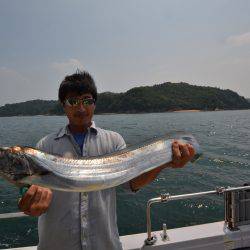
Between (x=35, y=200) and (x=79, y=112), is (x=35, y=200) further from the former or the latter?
(x=79, y=112)

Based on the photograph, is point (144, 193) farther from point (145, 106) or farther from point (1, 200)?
point (145, 106)

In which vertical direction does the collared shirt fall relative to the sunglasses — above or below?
below

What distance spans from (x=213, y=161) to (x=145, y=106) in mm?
138718

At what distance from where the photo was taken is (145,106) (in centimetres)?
16375

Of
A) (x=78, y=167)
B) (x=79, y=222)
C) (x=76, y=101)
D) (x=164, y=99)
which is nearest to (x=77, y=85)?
(x=76, y=101)

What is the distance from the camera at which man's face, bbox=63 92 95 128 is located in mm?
3574

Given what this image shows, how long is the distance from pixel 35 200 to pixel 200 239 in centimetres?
317

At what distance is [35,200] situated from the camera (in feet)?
9.80

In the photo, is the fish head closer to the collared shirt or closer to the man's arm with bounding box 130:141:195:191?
the collared shirt

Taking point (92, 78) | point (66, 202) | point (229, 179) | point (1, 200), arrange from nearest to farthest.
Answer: point (66, 202) → point (92, 78) → point (1, 200) → point (229, 179)

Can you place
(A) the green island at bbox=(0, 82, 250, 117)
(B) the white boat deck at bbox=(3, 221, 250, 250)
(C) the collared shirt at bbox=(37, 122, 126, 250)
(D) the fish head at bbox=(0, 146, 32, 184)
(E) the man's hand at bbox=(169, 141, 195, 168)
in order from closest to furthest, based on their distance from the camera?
(D) the fish head at bbox=(0, 146, 32, 184)
(C) the collared shirt at bbox=(37, 122, 126, 250)
(E) the man's hand at bbox=(169, 141, 195, 168)
(B) the white boat deck at bbox=(3, 221, 250, 250)
(A) the green island at bbox=(0, 82, 250, 117)

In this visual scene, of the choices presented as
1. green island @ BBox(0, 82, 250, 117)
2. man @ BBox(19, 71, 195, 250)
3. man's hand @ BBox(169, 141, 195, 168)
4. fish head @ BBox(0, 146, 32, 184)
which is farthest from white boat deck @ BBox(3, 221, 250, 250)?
green island @ BBox(0, 82, 250, 117)

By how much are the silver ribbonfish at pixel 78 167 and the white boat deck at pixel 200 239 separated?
202 cm

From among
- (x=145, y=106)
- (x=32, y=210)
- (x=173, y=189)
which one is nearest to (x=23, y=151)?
(x=32, y=210)
